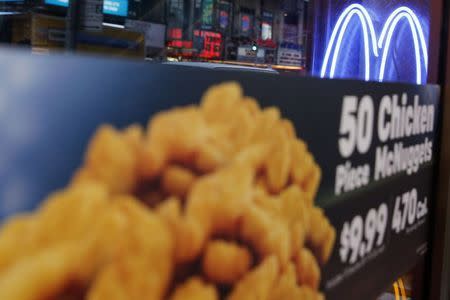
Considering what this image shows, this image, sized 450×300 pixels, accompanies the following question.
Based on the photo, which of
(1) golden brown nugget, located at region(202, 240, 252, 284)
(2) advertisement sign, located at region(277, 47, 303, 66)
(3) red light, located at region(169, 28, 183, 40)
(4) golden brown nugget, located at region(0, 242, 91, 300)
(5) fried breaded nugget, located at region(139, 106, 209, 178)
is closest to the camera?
(4) golden brown nugget, located at region(0, 242, 91, 300)

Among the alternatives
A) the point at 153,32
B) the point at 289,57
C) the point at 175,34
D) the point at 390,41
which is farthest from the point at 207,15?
the point at 390,41

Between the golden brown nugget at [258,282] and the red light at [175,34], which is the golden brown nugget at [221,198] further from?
the red light at [175,34]

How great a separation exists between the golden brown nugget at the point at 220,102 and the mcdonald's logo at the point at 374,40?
2335 millimetres

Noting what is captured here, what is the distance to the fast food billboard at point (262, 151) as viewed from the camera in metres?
0.86

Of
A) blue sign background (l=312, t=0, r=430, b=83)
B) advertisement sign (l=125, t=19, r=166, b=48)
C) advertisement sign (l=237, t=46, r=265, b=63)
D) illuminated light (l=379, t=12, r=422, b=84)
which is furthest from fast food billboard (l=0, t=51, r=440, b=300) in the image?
advertisement sign (l=237, t=46, r=265, b=63)

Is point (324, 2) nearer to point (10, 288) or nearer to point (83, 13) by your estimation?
point (83, 13)

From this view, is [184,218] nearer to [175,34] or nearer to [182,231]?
[182,231]

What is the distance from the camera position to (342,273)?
5.66 ft

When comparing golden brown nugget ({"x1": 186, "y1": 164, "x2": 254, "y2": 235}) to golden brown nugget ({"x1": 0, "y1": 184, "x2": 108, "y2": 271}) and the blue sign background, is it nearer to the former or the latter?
golden brown nugget ({"x1": 0, "y1": 184, "x2": 108, "y2": 271})

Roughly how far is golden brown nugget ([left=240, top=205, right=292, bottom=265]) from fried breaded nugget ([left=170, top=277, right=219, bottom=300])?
131 millimetres

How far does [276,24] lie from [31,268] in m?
21.8

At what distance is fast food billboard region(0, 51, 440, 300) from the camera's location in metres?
0.86

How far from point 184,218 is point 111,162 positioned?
205 millimetres

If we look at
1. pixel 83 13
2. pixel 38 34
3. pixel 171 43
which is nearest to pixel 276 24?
pixel 171 43
